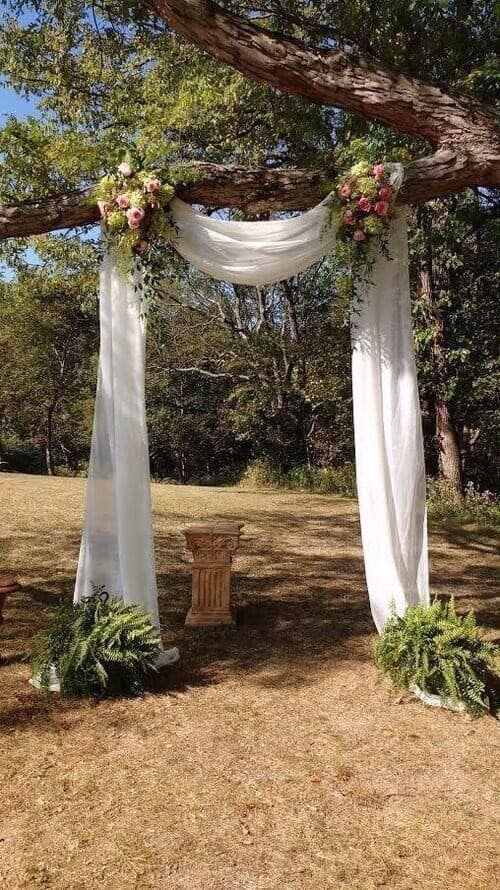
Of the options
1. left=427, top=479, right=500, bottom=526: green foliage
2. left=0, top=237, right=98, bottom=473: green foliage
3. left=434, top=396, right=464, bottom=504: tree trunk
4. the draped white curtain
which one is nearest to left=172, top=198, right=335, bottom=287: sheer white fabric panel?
the draped white curtain

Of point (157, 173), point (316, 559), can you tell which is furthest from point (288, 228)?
point (316, 559)

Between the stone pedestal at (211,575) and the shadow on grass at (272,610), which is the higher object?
the stone pedestal at (211,575)

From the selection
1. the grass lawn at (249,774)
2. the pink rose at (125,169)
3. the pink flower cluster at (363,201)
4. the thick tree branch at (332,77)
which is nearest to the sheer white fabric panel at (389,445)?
the pink flower cluster at (363,201)

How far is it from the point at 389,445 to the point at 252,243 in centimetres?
150

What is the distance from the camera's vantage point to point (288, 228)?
12.9 feet

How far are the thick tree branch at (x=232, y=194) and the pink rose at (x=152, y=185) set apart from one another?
0.20 meters

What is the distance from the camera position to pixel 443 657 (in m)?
3.67

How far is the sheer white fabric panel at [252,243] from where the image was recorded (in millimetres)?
3934

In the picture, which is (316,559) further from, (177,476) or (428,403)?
(177,476)

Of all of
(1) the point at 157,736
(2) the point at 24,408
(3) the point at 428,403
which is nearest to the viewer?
(1) the point at 157,736

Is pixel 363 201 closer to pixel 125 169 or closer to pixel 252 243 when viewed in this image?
pixel 252 243

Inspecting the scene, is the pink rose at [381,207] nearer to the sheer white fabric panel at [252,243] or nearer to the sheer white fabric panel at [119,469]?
the sheer white fabric panel at [252,243]

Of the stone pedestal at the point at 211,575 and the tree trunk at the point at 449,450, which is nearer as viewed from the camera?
→ the stone pedestal at the point at 211,575

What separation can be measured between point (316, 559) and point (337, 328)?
872 cm
